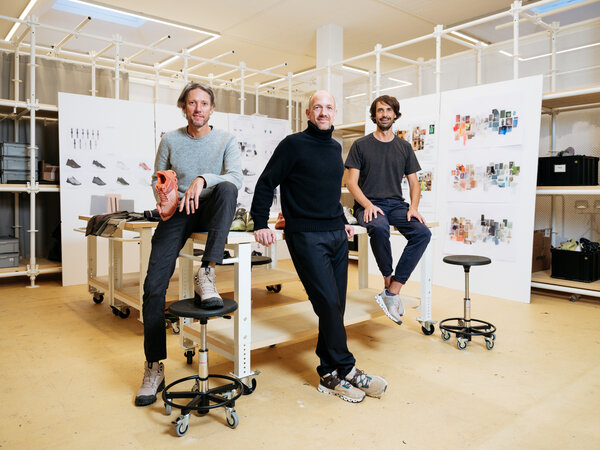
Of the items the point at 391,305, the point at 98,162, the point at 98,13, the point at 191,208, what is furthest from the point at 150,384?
the point at 98,13

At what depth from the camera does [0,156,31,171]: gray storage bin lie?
17.7 feet

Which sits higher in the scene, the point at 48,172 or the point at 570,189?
the point at 48,172

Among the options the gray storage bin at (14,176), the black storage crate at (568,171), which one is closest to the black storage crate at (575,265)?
the black storage crate at (568,171)

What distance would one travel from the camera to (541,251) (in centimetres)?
563

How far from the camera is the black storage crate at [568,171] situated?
473 centimetres

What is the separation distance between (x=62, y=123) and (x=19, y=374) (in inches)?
139

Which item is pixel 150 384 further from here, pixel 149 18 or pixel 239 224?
pixel 149 18

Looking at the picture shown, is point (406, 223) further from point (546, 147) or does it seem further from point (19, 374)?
point (546, 147)

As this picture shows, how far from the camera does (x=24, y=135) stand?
20.3ft

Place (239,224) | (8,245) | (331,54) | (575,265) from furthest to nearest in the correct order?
1. (331,54)
2. (8,245)
3. (575,265)
4. (239,224)

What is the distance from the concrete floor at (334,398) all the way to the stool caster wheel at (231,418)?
0.03 m

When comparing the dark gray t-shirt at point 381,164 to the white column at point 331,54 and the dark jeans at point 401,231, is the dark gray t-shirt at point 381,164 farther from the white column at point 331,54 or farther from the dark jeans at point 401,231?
the white column at point 331,54

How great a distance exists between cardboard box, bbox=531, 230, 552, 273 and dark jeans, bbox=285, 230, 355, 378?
3761 mm

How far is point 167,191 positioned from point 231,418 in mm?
1125
